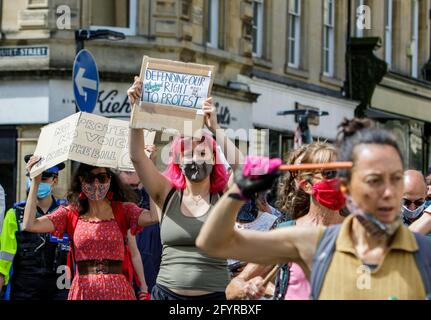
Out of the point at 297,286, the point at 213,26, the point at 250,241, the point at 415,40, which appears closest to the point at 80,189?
the point at 297,286

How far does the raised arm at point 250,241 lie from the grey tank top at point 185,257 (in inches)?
95.6

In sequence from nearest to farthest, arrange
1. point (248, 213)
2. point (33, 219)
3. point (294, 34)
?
point (33, 219), point (248, 213), point (294, 34)

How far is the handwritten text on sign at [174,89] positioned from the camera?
755 cm

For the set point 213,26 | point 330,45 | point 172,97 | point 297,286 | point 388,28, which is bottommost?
point 297,286

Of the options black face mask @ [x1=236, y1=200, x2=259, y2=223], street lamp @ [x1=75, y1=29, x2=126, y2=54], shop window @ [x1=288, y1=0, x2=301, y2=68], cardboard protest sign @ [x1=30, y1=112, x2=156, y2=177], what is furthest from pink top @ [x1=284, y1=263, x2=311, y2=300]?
shop window @ [x1=288, y1=0, x2=301, y2=68]

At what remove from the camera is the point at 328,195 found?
20.9 feet

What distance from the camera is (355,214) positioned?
14.9 feet

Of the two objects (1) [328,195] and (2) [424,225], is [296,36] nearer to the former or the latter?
(2) [424,225]

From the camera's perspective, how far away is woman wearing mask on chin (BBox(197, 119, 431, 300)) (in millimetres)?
4500

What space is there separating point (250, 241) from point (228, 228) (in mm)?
151

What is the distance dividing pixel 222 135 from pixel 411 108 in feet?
93.1

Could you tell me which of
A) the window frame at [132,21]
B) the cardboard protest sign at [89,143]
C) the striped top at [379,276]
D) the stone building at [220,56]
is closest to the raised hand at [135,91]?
the cardboard protest sign at [89,143]
